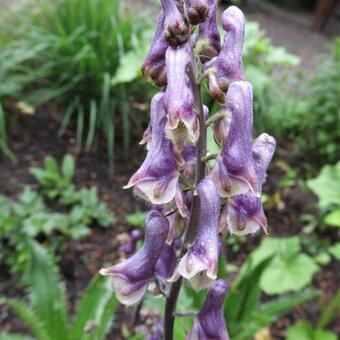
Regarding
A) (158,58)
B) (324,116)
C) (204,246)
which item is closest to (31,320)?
(204,246)

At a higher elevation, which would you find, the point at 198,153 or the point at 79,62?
the point at 198,153

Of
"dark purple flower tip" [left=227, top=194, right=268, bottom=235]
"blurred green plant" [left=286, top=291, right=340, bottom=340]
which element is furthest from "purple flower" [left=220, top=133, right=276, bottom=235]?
"blurred green plant" [left=286, top=291, right=340, bottom=340]

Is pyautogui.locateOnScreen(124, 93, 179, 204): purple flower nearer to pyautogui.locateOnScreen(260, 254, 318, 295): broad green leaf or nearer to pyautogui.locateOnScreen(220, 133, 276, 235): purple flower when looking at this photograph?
pyautogui.locateOnScreen(220, 133, 276, 235): purple flower

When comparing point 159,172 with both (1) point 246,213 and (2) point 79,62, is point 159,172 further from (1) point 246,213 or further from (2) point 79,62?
(2) point 79,62

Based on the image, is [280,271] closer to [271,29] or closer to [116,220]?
[116,220]

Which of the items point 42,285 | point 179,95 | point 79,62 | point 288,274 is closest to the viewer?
point 179,95

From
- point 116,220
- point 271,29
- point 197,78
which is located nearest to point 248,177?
point 197,78

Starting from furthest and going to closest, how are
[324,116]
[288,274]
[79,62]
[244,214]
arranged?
[79,62] < [324,116] < [288,274] < [244,214]
